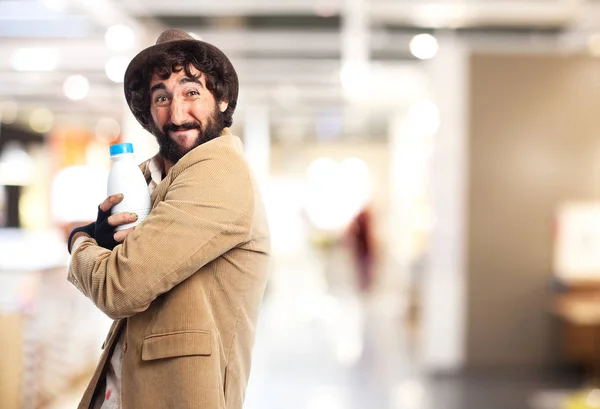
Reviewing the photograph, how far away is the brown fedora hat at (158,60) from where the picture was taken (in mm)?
1565

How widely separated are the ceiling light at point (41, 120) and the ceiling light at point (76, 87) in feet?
6.52

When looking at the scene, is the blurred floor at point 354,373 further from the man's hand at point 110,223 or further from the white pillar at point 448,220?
the man's hand at point 110,223

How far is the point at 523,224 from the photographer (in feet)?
23.2

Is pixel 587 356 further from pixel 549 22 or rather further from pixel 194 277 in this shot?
pixel 194 277

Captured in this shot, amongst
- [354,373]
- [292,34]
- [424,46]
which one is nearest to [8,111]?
[292,34]

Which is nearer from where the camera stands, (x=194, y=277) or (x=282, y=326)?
(x=194, y=277)

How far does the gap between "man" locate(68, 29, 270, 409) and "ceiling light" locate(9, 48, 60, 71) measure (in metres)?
8.56

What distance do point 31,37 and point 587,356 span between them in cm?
686

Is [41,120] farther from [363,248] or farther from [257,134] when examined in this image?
[363,248]

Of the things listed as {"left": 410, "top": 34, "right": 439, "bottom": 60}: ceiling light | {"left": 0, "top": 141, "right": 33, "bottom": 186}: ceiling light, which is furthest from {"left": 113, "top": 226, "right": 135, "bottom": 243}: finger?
{"left": 0, "top": 141, "right": 33, "bottom": 186}: ceiling light

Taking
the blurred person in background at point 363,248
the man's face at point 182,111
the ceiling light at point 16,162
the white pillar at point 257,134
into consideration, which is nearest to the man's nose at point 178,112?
the man's face at point 182,111

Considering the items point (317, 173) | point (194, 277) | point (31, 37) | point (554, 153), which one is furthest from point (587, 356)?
point (317, 173)

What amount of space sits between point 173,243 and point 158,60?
1.29 feet

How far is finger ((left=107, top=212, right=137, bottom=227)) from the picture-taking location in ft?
4.94
